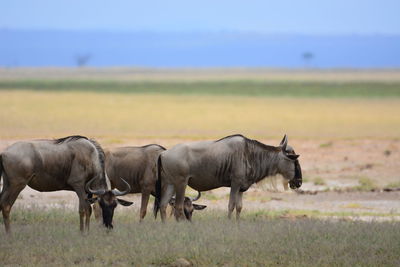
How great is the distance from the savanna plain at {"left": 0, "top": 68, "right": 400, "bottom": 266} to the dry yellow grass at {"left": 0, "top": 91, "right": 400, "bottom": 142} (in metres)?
0.06

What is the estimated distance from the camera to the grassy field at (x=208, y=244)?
35.6 feet

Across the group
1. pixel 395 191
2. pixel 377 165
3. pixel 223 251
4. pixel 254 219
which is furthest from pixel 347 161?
pixel 223 251

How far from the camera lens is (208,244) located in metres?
11.7

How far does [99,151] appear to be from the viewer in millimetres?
13086

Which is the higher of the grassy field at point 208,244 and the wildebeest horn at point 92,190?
the wildebeest horn at point 92,190

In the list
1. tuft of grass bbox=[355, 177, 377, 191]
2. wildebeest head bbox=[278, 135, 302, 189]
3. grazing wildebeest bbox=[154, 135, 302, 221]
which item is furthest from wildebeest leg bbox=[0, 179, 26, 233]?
tuft of grass bbox=[355, 177, 377, 191]

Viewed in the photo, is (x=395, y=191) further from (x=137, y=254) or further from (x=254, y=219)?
(x=137, y=254)

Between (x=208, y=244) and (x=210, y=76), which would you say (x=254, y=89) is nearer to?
(x=210, y=76)

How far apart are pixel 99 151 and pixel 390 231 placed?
430 centimetres

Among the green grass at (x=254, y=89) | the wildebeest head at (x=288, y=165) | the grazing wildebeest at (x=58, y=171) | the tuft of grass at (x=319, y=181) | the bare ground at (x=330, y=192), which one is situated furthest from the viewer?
the green grass at (x=254, y=89)

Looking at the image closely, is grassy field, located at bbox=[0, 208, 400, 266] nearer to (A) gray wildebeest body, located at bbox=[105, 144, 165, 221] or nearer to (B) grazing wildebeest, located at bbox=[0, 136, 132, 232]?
(B) grazing wildebeest, located at bbox=[0, 136, 132, 232]

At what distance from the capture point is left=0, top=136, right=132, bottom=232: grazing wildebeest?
12477 millimetres

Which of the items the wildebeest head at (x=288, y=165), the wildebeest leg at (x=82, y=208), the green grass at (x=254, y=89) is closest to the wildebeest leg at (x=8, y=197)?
the wildebeest leg at (x=82, y=208)

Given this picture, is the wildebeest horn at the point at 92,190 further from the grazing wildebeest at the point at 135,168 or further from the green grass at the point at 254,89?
the green grass at the point at 254,89
